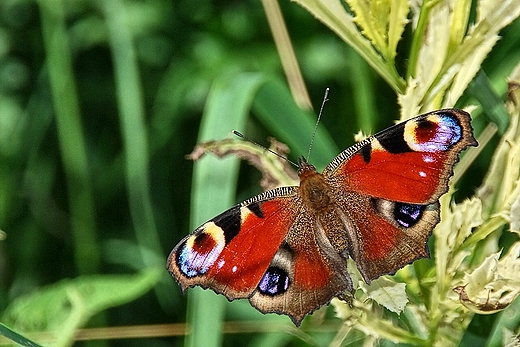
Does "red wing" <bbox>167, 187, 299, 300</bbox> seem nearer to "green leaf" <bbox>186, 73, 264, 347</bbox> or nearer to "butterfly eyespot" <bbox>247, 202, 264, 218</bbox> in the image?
"butterfly eyespot" <bbox>247, 202, 264, 218</bbox>

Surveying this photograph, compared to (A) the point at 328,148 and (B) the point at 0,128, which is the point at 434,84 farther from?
(B) the point at 0,128

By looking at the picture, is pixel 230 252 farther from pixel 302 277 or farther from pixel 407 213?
pixel 407 213

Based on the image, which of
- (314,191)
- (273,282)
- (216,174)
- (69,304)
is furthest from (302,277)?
(69,304)

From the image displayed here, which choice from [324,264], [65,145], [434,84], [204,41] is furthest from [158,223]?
[434,84]

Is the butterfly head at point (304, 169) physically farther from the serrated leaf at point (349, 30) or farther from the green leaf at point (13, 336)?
the green leaf at point (13, 336)

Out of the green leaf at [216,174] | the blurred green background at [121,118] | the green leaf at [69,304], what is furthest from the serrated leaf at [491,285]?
the blurred green background at [121,118]

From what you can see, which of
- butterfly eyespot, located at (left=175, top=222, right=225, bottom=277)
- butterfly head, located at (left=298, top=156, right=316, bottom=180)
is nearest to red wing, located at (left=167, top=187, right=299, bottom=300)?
butterfly eyespot, located at (left=175, top=222, right=225, bottom=277)
